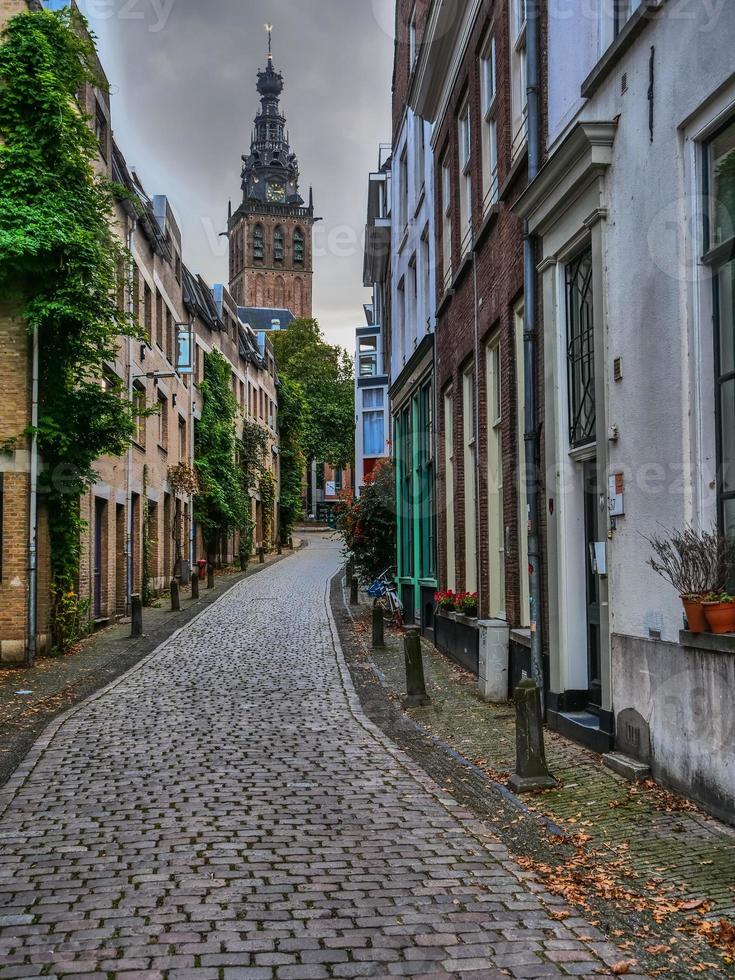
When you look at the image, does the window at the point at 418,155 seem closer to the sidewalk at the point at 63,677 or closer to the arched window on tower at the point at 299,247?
the sidewalk at the point at 63,677

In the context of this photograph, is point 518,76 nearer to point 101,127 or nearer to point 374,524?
point 101,127

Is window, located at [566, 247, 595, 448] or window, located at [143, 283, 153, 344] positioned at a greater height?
window, located at [143, 283, 153, 344]

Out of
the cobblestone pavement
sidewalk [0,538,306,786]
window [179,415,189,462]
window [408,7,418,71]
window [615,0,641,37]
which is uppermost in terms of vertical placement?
window [408,7,418,71]

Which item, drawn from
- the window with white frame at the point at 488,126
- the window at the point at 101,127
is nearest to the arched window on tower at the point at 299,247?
the window at the point at 101,127

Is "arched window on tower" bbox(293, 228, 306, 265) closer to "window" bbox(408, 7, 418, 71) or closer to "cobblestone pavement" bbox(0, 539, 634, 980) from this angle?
"window" bbox(408, 7, 418, 71)

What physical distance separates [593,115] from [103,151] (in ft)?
43.8

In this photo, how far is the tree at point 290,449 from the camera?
56.5 metres

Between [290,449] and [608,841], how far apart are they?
52.6m

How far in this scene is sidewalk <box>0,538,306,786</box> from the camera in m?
9.44

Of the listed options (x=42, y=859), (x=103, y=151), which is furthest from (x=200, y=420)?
(x=42, y=859)

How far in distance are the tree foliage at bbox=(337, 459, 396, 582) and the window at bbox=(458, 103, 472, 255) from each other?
750 cm

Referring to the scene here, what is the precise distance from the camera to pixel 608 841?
5.63 meters

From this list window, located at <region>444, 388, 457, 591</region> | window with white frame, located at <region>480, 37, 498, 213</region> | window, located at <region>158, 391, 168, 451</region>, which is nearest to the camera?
window with white frame, located at <region>480, 37, 498, 213</region>

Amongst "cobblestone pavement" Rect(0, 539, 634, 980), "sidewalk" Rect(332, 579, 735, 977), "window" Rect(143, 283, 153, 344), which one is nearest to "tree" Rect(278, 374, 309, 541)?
"window" Rect(143, 283, 153, 344)
